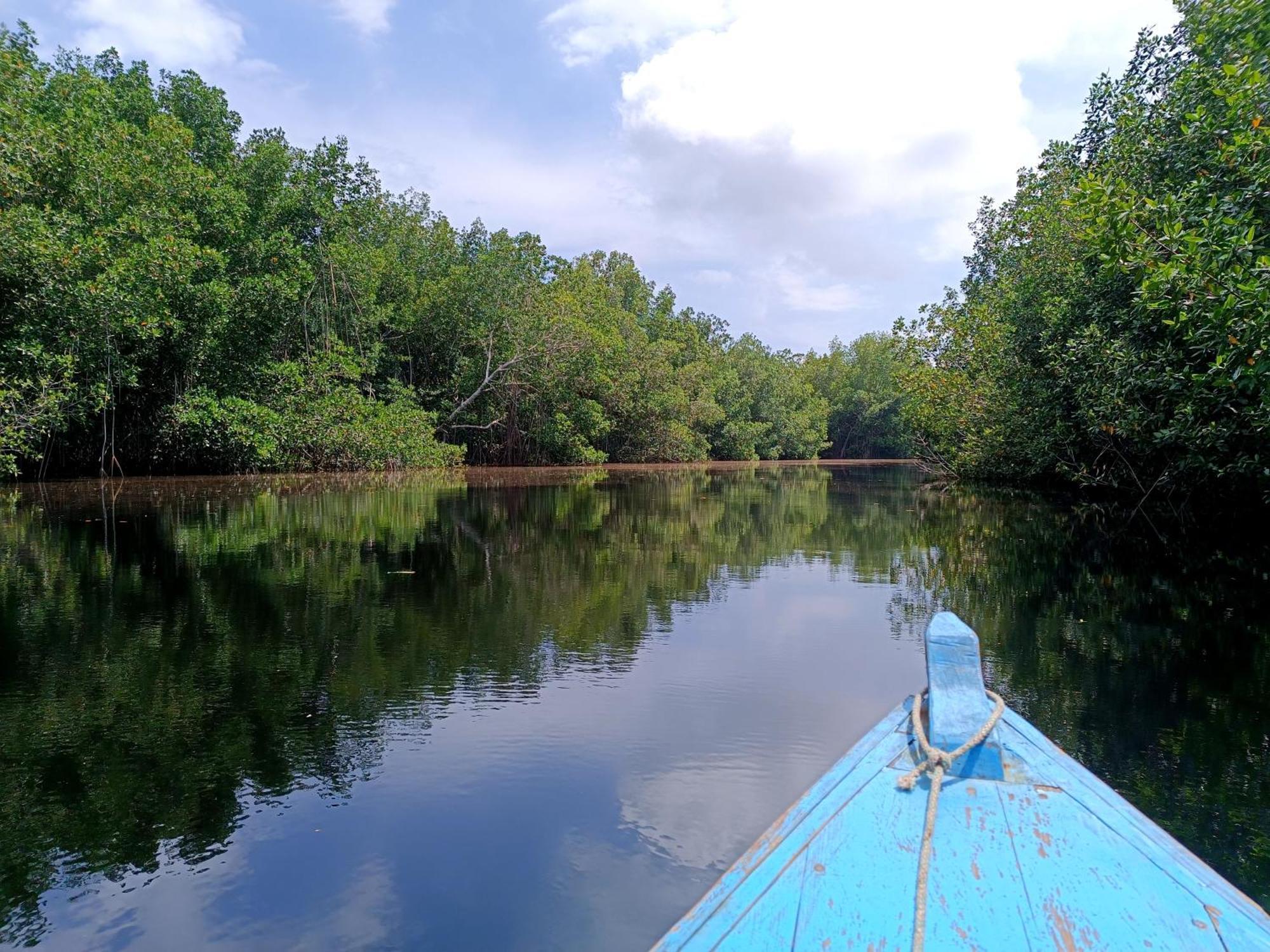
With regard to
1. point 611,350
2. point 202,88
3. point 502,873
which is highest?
point 202,88

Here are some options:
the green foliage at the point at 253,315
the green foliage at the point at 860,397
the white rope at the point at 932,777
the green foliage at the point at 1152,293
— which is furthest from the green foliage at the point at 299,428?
the green foliage at the point at 860,397

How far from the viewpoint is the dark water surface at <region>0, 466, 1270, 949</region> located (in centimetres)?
A: 288

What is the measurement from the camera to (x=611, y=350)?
34.9 meters

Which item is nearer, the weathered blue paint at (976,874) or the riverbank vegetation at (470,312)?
the weathered blue paint at (976,874)

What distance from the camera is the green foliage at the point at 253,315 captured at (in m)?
14.7

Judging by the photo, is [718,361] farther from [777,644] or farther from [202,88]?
[777,644]

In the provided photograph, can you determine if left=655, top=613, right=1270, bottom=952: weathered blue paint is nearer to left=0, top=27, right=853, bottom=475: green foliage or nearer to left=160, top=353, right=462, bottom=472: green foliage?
left=0, top=27, right=853, bottom=475: green foliage

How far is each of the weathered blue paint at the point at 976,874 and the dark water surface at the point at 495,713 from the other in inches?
41.8

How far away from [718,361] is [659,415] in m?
13.2

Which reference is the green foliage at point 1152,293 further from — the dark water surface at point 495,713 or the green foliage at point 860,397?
the green foliage at point 860,397

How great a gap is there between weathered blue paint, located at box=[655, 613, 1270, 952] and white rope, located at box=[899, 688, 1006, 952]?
23mm

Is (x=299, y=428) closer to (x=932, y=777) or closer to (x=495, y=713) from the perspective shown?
(x=495, y=713)

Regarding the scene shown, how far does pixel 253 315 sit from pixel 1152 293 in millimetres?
20583

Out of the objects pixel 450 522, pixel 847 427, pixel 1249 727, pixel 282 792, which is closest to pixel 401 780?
pixel 282 792
